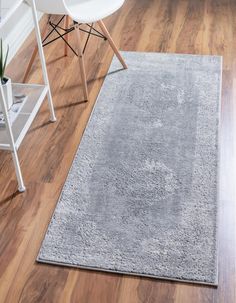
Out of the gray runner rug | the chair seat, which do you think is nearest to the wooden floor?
the gray runner rug

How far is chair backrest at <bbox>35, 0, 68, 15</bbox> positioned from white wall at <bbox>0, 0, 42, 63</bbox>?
573 mm

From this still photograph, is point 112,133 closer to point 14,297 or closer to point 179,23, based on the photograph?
point 14,297

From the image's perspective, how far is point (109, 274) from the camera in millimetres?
1746

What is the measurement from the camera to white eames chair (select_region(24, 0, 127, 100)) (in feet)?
7.78

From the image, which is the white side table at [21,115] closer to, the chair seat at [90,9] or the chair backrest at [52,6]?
the chair backrest at [52,6]

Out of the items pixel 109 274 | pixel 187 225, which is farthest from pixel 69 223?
pixel 187 225

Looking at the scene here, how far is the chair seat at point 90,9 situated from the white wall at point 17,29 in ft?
1.69

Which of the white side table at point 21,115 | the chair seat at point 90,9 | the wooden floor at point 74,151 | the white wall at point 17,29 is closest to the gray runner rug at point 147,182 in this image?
the wooden floor at point 74,151

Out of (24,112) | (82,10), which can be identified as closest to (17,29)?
(82,10)

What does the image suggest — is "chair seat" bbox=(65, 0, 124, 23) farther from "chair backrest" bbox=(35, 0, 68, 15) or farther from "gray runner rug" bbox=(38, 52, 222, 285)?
"gray runner rug" bbox=(38, 52, 222, 285)

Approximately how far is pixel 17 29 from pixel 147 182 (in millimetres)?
1509

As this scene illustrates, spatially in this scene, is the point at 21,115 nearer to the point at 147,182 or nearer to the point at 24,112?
the point at 24,112

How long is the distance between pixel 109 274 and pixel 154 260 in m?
0.17

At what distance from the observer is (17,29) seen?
3049mm
